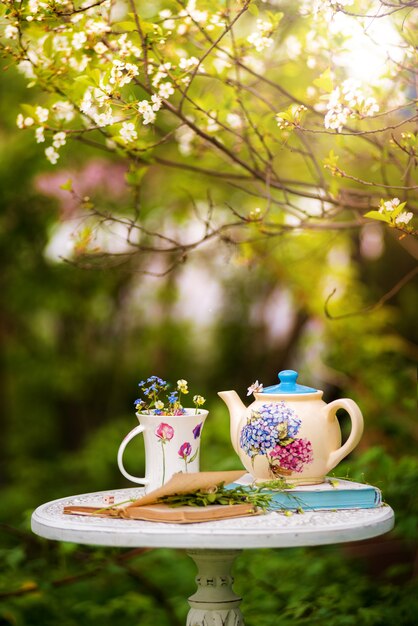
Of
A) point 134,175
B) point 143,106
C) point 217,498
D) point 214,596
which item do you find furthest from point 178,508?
point 134,175

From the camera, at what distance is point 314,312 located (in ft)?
19.3

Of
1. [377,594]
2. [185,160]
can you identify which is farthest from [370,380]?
[185,160]

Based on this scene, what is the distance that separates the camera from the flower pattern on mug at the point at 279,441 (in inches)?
84.6

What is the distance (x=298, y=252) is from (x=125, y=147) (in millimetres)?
3592

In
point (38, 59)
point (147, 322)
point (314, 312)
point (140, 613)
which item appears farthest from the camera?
point (147, 322)

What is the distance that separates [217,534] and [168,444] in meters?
0.42

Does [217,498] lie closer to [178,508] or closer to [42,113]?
[178,508]

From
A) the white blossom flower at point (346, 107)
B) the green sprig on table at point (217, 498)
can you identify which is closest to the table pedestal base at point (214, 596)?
the green sprig on table at point (217, 498)

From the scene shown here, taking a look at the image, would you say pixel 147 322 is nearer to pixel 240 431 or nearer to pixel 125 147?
pixel 125 147

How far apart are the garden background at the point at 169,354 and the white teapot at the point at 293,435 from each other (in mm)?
746

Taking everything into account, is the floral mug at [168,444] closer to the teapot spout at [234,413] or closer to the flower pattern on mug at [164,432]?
the flower pattern on mug at [164,432]

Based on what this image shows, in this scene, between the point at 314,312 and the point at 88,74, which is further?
the point at 314,312

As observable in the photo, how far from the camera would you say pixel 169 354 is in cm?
724

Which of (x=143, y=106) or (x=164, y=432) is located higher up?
(x=143, y=106)
